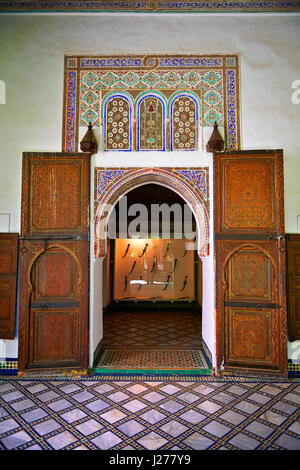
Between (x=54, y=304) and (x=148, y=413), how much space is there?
156 centimetres

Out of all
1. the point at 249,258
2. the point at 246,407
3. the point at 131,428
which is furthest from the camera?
the point at 249,258

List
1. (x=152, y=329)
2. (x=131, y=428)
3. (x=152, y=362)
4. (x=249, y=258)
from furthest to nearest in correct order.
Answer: (x=152, y=329) < (x=152, y=362) < (x=249, y=258) < (x=131, y=428)

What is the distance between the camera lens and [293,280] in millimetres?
3418

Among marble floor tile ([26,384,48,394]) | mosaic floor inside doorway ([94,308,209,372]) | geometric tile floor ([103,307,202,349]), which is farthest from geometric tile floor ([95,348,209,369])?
marble floor tile ([26,384,48,394])

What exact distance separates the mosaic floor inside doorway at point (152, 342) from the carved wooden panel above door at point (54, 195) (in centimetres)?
175

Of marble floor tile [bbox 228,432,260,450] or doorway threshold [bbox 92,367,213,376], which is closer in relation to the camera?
marble floor tile [bbox 228,432,260,450]

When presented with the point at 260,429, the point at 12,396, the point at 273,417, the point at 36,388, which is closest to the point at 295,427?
the point at 273,417

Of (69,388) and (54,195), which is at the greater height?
(54,195)

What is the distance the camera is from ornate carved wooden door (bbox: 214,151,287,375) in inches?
131

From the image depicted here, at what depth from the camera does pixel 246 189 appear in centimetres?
339

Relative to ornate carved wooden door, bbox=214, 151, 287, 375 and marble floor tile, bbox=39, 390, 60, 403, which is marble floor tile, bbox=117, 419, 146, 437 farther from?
ornate carved wooden door, bbox=214, 151, 287, 375

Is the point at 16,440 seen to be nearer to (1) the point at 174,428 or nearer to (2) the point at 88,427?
(2) the point at 88,427

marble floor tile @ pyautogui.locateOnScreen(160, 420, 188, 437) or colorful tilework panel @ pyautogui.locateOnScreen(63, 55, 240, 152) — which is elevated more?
colorful tilework panel @ pyautogui.locateOnScreen(63, 55, 240, 152)
